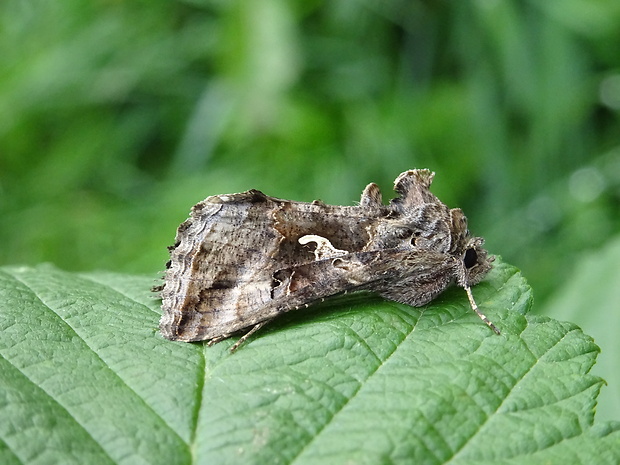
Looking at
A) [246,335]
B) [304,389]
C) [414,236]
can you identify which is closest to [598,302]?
[414,236]

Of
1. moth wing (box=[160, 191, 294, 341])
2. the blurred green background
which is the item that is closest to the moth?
moth wing (box=[160, 191, 294, 341])

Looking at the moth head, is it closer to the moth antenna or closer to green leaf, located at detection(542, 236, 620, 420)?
the moth antenna

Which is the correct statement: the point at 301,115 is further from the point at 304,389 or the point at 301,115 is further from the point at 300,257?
the point at 304,389

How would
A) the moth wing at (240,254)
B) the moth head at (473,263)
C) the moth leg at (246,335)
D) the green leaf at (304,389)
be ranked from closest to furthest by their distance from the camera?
the green leaf at (304,389)
the moth leg at (246,335)
the moth wing at (240,254)
the moth head at (473,263)

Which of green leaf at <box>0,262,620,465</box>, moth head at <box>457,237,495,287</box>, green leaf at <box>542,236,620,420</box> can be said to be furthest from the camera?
green leaf at <box>542,236,620,420</box>

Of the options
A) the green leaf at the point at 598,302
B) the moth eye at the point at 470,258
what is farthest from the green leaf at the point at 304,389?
the green leaf at the point at 598,302

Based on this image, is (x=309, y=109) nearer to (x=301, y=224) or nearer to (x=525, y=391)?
(x=301, y=224)

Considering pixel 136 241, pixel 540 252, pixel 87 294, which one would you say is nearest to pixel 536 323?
pixel 87 294

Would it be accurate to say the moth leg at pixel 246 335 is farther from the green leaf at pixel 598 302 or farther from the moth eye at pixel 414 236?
the green leaf at pixel 598 302
